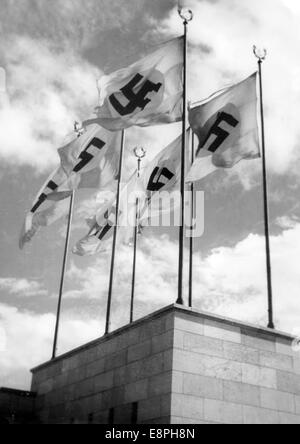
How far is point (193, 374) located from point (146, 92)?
10170mm

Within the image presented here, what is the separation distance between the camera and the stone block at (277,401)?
51.7 feet

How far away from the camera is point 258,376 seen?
15.9 meters

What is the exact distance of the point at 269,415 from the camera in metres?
15.6

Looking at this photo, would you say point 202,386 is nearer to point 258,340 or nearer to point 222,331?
point 222,331

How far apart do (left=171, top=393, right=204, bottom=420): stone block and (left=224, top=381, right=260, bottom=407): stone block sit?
97 centimetres

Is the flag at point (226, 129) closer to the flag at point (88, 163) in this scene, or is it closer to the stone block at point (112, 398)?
the flag at point (88, 163)

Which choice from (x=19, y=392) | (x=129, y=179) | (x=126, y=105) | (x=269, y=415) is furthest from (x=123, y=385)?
(x=129, y=179)

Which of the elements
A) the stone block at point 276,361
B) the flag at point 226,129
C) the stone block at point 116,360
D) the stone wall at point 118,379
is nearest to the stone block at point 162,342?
the stone wall at point 118,379

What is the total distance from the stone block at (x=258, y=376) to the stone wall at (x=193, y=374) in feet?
0.10

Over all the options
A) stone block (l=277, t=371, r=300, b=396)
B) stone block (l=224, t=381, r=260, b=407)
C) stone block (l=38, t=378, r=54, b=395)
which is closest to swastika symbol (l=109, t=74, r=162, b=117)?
stone block (l=224, t=381, r=260, b=407)

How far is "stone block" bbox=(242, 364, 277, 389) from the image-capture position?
1571 cm

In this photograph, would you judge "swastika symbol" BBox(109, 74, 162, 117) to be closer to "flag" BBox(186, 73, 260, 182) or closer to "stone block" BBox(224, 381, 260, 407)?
"flag" BBox(186, 73, 260, 182)

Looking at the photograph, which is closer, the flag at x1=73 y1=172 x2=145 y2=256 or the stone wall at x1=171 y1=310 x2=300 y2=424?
the stone wall at x1=171 y1=310 x2=300 y2=424

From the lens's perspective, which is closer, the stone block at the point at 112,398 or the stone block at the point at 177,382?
the stone block at the point at 177,382
